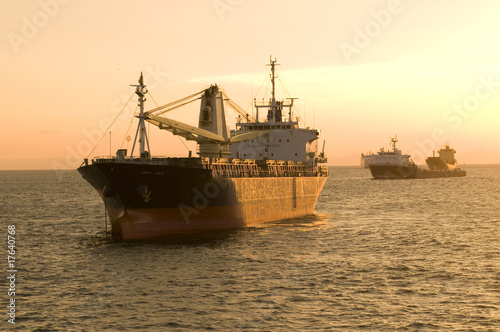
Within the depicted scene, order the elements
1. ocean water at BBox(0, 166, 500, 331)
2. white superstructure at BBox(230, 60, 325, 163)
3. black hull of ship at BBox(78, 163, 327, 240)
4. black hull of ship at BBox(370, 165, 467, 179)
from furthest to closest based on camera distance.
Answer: black hull of ship at BBox(370, 165, 467, 179) < white superstructure at BBox(230, 60, 325, 163) < black hull of ship at BBox(78, 163, 327, 240) < ocean water at BBox(0, 166, 500, 331)

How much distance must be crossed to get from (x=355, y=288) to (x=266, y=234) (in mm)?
15511

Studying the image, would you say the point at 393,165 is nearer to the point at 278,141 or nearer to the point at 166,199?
the point at 278,141

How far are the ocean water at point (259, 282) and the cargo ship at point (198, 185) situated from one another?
1.40 meters

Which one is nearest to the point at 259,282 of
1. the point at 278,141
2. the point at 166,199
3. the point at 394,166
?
the point at 166,199

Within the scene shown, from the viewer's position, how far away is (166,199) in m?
33.8

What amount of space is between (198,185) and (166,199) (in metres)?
2.54

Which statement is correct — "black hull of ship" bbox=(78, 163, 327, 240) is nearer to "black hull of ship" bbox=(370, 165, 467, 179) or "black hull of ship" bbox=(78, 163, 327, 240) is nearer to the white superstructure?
the white superstructure

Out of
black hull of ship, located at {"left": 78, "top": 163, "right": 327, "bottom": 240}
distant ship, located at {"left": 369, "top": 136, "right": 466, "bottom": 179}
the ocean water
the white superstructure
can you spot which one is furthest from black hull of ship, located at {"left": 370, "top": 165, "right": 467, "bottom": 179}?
black hull of ship, located at {"left": 78, "top": 163, "right": 327, "bottom": 240}

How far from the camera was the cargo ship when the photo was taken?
33031mm

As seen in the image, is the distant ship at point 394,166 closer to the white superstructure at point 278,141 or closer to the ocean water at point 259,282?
the white superstructure at point 278,141

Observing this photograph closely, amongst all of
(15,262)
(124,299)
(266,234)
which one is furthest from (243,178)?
(124,299)

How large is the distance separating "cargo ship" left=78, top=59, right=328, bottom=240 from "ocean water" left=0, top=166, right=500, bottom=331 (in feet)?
4.61

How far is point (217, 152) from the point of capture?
148ft

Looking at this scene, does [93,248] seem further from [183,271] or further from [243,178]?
[243,178]
